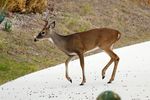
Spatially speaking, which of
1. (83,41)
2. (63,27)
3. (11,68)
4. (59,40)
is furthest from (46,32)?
(63,27)

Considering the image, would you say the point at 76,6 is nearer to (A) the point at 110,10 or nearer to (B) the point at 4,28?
(A) the point at 110,10

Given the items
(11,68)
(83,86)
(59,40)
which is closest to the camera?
(83,86)

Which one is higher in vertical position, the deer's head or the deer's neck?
the deer's head

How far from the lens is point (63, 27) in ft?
70.9

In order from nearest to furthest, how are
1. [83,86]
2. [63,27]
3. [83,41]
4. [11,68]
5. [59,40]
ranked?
1. [83,86]
2. [83,41]
3. [59,40]
4. [11,68]
5. [63,27]

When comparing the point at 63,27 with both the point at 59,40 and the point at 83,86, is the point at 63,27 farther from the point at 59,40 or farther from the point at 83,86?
the point at 83,86

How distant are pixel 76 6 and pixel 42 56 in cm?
823

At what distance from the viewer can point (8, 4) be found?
822 inches

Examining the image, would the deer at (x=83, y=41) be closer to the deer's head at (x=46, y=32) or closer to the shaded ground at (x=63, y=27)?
the deer's head at (x=46, y=32)

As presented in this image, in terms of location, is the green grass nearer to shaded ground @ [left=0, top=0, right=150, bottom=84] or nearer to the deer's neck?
shaded ground @ [left=0, top=0, right=150, bottom=84]

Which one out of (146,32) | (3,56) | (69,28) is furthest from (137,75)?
(146,32)

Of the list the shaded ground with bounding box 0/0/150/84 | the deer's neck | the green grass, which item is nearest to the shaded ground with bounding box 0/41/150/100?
the green grass

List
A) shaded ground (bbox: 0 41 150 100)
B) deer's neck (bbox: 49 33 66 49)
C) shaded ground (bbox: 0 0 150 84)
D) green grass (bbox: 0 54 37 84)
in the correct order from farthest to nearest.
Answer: shaded ground (bbox: 0 0 150 84) < green grass (bbox: 0 54 37 84) < deer's neck (bbox: 49 33 66 49) < shaded ground (bbox: 0 41 150 100)

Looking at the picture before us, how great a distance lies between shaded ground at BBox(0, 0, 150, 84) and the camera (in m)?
16.0
